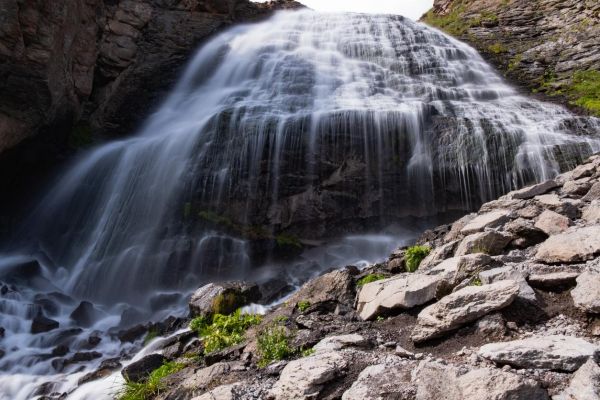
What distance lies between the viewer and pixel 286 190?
14.9 meters

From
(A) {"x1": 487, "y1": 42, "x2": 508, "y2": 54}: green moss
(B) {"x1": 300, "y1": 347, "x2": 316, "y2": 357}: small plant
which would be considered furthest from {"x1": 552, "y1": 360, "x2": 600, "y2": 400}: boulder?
(A) {"x1": 487, "y1": 42, "x2": 508, "y2": 54}: green moss

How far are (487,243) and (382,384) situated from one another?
2868 mm

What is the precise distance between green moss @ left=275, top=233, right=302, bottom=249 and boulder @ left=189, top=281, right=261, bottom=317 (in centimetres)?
410

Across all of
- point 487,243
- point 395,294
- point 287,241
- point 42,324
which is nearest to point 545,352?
point 395,294

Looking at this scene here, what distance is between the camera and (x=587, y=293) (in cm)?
369

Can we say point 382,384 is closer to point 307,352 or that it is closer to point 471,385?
point 471,385

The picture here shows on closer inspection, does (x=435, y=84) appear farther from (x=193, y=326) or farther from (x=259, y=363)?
(x=259, y=363)

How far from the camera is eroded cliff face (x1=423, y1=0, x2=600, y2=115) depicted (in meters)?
19.9

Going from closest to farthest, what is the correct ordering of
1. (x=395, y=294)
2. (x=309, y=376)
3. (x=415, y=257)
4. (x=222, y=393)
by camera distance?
(x=309, y=376) → (x=222, y=393) → (x=395, y=294) → (x=415, y=257)

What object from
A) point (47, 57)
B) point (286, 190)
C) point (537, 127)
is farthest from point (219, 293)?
point (537, 127)

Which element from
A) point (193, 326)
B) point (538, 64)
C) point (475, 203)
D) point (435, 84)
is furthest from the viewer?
point (538, 64)

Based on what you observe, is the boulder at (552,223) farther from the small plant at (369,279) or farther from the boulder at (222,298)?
the boulder at (222,298)

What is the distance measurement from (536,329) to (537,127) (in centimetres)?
1339

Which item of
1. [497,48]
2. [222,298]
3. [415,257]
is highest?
[497,48]
